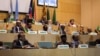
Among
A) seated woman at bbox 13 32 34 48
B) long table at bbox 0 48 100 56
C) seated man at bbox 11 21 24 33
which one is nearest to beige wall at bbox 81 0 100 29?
long table at bbox 0 48 100 56

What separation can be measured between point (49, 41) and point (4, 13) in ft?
5.88

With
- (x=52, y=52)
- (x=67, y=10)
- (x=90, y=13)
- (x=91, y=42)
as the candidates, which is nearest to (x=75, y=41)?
(x=91, y=42)

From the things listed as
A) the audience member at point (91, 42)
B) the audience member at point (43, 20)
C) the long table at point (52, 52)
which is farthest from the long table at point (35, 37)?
the audience member at point (43, 20)

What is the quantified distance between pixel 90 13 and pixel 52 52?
3.95 meters

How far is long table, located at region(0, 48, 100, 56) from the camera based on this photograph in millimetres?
3989

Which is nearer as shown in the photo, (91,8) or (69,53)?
(69,53)

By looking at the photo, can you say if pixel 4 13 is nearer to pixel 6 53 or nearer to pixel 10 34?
pixel 10 34

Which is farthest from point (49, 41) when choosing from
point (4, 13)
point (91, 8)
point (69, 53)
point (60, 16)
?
point (91, 8)

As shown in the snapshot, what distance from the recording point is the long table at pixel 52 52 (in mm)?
3989

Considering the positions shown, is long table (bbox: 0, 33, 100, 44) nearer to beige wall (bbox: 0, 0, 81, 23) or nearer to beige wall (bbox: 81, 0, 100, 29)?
beige wall (bbox: 0, 0, 81, 23)

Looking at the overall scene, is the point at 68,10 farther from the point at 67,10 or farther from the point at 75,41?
the point at 75,41

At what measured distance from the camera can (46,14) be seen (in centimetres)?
711

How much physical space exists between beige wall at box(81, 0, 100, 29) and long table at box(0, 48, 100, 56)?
9.10 ft

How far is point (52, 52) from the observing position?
176 inches
